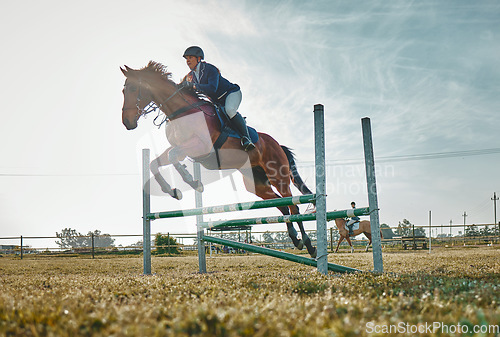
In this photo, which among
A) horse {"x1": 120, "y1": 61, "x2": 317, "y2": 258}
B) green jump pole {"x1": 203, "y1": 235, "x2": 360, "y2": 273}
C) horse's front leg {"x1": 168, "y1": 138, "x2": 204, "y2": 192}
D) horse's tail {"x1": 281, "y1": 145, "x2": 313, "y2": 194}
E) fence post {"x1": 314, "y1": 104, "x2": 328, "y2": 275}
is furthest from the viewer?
horse's tail {"x1": 281, "y1": 145, "x2": 313, "y2": 194}

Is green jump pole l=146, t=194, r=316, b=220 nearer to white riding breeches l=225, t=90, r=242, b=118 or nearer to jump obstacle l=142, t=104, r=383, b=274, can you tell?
jump obstacle l=142, t=104, r=383, b=274

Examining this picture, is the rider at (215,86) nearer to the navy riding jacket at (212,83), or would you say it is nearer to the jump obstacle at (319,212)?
the navy riding jacket at (212,83)

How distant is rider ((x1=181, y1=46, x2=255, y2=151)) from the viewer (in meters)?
5.13

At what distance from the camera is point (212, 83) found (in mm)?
5109

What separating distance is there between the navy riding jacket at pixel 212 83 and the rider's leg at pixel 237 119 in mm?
115

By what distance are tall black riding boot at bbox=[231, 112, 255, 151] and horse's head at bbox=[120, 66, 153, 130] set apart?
1257 millimetres

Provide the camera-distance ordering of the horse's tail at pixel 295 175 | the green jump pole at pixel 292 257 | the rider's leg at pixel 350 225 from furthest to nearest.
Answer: the rider's leg at pixel 350 225 < the horse's tail at pixel 295 175 < the green jump pole at pixel 292 257

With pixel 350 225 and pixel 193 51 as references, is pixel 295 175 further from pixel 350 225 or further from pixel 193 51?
pixel 350 225

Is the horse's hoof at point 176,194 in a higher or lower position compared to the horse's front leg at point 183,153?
lower

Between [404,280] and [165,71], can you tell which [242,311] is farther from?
[165,71]

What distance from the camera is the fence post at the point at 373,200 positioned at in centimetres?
446

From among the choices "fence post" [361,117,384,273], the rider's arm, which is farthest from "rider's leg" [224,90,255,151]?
"fence post" [361,117,384,273]

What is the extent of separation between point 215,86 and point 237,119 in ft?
1.83

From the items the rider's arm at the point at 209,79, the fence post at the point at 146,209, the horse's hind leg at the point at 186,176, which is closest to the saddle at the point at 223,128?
the rider's arm at the point at 209,79
